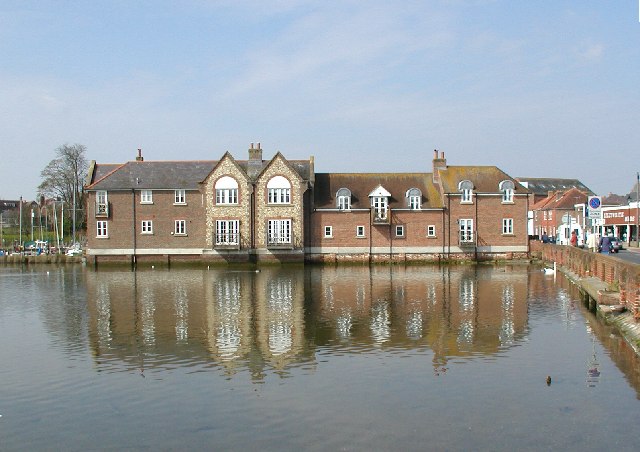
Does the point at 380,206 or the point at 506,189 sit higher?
the point at 506,189

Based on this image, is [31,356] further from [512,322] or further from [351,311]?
[512,322]

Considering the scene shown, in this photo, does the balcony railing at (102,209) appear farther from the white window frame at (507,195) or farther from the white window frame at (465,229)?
the white window frame at (507,195)

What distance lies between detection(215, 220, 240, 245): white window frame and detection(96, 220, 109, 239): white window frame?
9.98m

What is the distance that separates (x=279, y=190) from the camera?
56719mm

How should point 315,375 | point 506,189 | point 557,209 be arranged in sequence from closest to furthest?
1. point 315,375
2. point 506,189
3. point 557,209

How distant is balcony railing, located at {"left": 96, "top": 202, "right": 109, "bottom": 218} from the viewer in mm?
58000

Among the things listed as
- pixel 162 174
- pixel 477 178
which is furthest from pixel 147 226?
pixel 477 178

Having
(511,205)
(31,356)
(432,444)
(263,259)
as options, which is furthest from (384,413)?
(511,205)

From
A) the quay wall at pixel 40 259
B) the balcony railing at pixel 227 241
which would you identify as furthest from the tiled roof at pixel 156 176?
the quay wall at pixel 40 259

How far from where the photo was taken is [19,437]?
42.9ft

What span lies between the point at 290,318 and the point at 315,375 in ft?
31.2

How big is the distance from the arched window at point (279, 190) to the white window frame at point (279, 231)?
5.64ft

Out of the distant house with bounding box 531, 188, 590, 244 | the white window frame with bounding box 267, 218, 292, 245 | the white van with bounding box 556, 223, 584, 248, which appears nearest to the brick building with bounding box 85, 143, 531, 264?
the white window frame with bounding box 267, 218, 292, 245

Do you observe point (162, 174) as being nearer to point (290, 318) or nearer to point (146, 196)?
point (146, 196)
